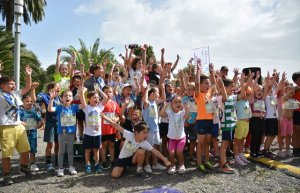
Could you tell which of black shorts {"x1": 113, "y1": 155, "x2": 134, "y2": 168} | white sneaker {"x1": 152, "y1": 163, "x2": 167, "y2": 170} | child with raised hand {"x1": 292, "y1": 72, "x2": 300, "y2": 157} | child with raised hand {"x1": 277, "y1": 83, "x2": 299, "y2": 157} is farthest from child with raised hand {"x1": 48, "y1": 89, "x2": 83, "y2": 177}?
child with raised hand {"x1": 292, "y1": 72, "x2": 300, "y2": 157}

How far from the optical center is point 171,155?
589 centimetres

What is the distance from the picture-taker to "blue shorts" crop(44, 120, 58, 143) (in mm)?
6066

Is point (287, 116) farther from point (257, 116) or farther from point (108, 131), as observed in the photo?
point (108, 131)

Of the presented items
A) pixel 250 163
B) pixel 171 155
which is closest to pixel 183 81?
pixel 171 155

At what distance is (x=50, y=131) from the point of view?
6090mm

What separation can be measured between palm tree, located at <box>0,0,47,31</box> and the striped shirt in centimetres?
2098

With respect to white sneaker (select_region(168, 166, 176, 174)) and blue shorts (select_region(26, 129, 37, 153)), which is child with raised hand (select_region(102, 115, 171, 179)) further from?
blue shorts (select_region(26, 129, 37, 153))

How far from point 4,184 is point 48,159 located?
1.17 meters

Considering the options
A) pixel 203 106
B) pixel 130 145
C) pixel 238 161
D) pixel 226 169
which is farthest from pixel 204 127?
pixel 130 145

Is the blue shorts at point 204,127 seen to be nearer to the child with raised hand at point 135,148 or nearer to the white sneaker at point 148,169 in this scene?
the child with raised hand at point 135,148

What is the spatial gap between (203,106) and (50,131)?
3.21 meters

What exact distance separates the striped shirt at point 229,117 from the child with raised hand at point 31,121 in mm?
3873

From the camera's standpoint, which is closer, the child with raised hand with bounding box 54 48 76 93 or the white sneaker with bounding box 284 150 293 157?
the child with raised hand with bounding box 54 48 76 93

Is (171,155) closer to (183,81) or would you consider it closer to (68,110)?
(183,81)
